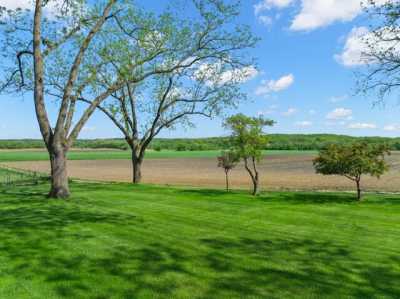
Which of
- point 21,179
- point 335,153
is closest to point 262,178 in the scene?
point 21,179

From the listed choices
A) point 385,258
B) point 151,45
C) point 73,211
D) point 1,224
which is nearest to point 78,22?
point 151,45

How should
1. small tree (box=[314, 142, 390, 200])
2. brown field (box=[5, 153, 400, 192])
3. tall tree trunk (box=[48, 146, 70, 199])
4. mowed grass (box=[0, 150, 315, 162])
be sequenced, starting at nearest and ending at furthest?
tall tree trunk (box=[48, 146, 70, 199]) < small tree (box=[314, 142, 390, 200]) < brown field (box=[5, 153, 400, 192]) < mowed grass (box=[0, 150, 315, 162])

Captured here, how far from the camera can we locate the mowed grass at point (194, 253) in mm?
5719

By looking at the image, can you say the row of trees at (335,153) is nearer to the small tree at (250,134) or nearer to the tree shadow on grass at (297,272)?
the small tree at (250,134)

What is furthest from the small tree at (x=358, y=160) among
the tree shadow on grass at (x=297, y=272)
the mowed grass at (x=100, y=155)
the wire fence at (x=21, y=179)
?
the mowed grass at (x=100, y=155)

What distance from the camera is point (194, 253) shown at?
749cm

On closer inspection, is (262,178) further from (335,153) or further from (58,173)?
(58,173)

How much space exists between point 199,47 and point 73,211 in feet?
42.7

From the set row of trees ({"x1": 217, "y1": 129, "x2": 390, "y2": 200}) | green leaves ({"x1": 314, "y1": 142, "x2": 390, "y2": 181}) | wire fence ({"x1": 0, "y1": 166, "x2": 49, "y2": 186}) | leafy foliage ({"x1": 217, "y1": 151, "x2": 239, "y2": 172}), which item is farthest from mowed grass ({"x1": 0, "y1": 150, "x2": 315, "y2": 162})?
green leaves ({"x1": 314, "y1": 142, "x2": 390, "y2": 181})

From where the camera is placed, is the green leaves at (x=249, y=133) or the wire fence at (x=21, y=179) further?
the wire fence at (x=21, y=179)

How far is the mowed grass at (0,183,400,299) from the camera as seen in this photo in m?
5.72

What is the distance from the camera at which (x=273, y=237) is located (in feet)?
29.8

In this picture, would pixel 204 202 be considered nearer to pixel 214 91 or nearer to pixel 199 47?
pixel 199 47

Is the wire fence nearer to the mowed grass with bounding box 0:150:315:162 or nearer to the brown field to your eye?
the brown field
